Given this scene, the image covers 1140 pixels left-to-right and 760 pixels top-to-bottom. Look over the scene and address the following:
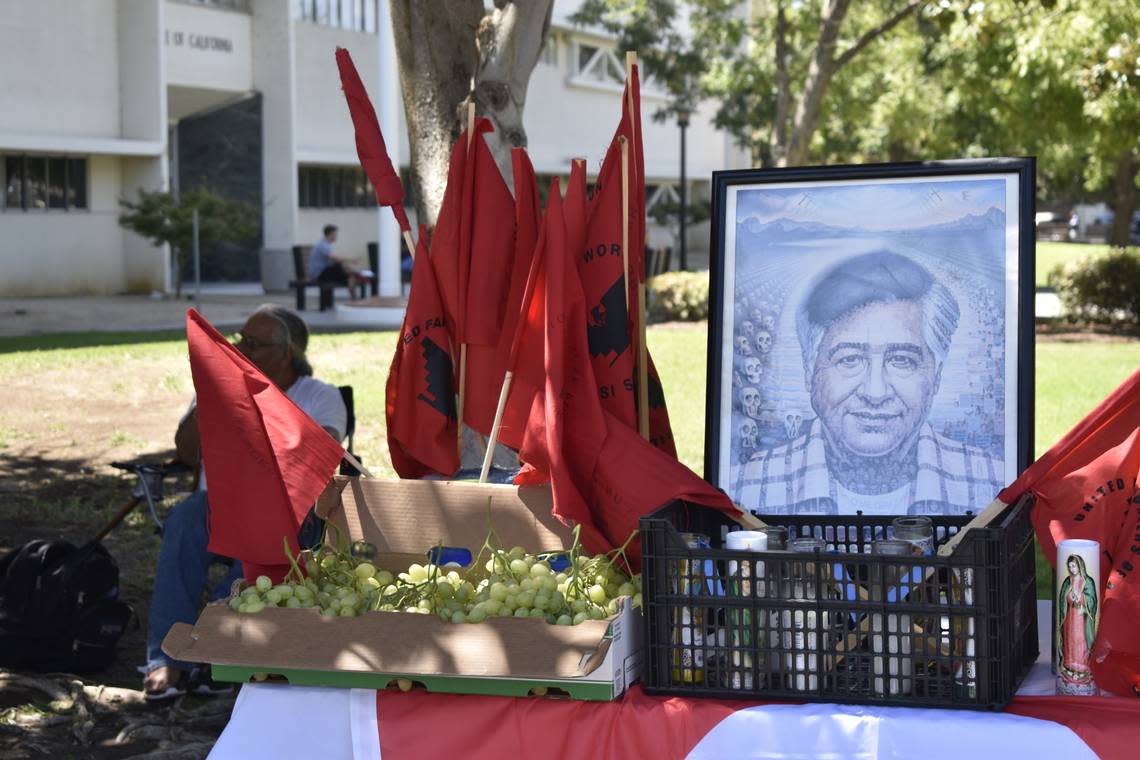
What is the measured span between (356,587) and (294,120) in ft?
89.2

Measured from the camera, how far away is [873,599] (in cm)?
271

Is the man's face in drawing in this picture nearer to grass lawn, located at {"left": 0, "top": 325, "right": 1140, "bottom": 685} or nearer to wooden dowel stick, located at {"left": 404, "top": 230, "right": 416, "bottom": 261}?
wooden dowel stick, located at {"left": 404, "top": 230, "right": 416, "bottom": 261}

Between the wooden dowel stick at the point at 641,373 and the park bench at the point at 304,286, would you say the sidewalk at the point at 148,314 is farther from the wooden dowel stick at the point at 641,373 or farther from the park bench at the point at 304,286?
the wooden dowel stick at the point at 641,373

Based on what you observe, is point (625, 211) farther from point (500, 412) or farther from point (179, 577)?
point (179, 577)

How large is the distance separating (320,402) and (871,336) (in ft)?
8.28

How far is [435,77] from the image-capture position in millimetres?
5914

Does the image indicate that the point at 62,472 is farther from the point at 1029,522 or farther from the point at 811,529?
the point at 1029,522

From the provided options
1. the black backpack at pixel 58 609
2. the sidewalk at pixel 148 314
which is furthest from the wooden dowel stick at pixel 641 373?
the sidewalk at pixel 148 314

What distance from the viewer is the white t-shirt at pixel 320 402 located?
5402 millimetres

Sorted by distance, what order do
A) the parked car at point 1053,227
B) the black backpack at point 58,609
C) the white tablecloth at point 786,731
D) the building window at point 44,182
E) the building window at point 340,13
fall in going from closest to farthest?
the white tablecloth at point 786,731 → the black backpack at point 58,609 → the building window at point 44,182 → the building window at point 340,13 → the parked car at point 1053,227

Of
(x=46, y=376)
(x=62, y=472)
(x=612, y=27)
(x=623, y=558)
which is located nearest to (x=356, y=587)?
(x=623, y=558)

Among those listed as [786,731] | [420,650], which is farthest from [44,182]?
[786,731]

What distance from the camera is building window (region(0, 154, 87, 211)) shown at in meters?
24.3

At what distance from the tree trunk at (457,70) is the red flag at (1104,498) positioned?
3.20 metres
